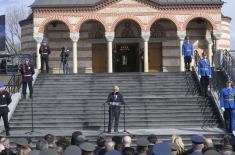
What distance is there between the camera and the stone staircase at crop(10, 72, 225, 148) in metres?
21.4

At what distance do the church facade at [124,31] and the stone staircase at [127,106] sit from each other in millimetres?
8714

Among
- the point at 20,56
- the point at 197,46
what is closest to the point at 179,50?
the point at 197,46

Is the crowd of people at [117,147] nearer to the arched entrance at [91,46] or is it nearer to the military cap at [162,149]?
the military cap at [162,149]

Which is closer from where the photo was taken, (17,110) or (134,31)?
(17,110)

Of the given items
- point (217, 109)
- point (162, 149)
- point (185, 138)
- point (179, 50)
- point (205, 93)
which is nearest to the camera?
point (162, 149)

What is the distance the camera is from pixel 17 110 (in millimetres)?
22750

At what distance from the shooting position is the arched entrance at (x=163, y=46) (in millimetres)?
37250

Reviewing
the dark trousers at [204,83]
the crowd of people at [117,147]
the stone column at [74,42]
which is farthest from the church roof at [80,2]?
the crowd of people at [117,147]

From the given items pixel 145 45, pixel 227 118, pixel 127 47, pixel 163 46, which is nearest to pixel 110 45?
pixel 145 45

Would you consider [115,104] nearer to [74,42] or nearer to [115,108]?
[115,108]

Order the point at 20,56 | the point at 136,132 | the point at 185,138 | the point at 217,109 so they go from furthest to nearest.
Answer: the point at 20,56 → the point at 217,109 → the point at 136,132 → the point at 185,138

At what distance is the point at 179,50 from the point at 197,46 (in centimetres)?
134

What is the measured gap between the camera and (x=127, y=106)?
22656 millimetres

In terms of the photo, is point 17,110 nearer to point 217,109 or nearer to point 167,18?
point 217,109
